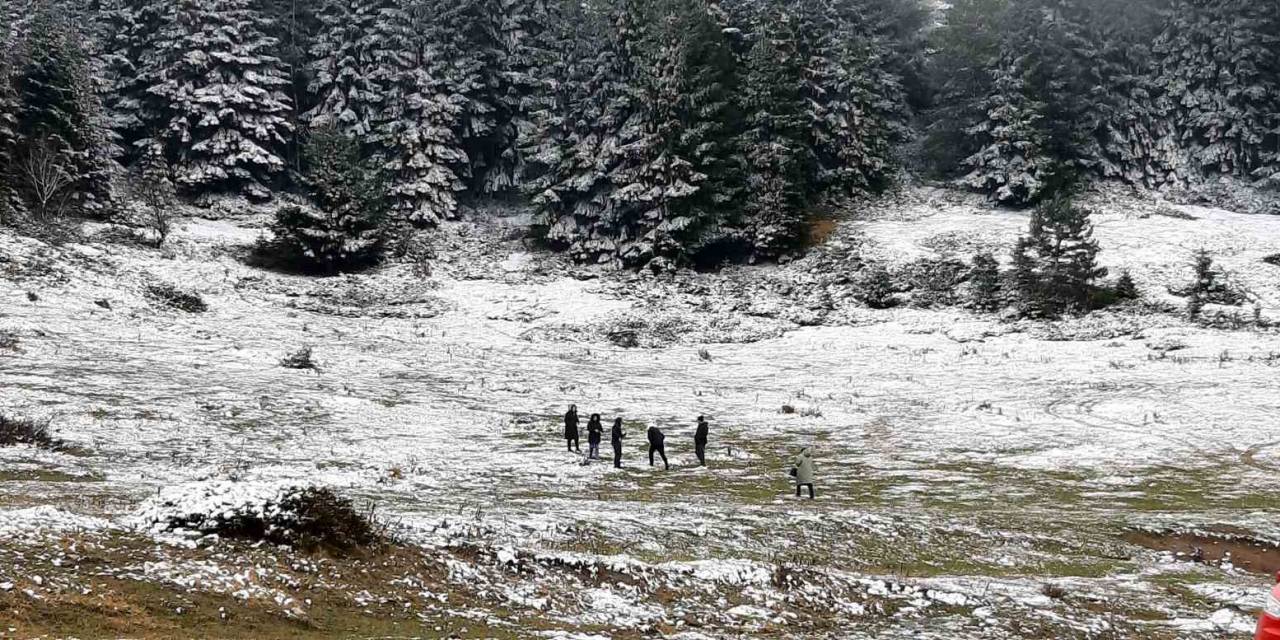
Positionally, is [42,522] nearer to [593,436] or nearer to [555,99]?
[593,436]

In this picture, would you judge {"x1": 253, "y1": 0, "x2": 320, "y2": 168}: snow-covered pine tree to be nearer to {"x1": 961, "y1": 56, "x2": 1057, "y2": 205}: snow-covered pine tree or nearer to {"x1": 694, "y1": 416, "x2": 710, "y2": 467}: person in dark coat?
{"x1": 961, "y1": 56, "x2": 1057, "y2": 205}: snow-covered pine tree

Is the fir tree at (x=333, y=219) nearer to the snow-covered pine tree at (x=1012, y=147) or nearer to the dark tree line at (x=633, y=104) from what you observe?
Answer: the dark tree line at (x=633, y=104)

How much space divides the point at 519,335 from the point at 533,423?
55.4 ft

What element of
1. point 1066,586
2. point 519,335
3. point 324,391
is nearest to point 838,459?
point 1066,586

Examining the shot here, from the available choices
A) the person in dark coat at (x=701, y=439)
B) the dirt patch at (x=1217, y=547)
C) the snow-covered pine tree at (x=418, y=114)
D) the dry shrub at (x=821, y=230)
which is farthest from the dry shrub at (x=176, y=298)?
the dirt patch at (x=1217, y=547)

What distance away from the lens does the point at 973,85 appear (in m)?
60.1

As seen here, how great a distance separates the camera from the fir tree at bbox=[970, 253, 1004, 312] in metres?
43.7

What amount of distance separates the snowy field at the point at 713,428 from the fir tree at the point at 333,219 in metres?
2.07

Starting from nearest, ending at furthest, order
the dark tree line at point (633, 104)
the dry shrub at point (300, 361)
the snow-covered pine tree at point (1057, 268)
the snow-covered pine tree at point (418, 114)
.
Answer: the dry shrub at point (300, 361)
the snow-covered pine tree at point (1057, 268)
the dark tree line at point (633, 104)
the snow-covered pine tree at point (418, 114)

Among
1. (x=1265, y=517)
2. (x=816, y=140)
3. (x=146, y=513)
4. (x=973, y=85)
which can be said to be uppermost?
(x=973, y=85)

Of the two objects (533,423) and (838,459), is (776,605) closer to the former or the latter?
(838,459)

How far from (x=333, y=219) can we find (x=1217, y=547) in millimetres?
44170

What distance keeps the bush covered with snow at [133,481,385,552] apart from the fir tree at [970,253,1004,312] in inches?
1525

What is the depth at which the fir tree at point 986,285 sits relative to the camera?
1719 inches
